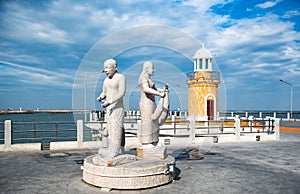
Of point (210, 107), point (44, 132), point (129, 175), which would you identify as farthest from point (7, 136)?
point (44, 132)

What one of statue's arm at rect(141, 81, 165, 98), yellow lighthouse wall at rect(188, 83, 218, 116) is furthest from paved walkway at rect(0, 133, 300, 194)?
yellow lighthouse wall at rect(188, 83, 218, 116)

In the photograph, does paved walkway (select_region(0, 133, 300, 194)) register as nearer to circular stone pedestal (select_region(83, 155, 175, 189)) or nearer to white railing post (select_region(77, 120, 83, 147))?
circular stone pedestal (select_region(83, 155, 175, 189))

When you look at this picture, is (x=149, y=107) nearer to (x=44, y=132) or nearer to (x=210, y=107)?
(x=210, y=107)

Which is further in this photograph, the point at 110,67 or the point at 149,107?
the point at 149,107

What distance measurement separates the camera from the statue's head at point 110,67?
6656 mm

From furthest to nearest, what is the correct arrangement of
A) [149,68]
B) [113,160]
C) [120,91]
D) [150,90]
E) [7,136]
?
[7,136]
[149,68]
[150,90]
[120,91]
[113,160]

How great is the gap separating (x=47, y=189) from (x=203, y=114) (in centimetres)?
1774

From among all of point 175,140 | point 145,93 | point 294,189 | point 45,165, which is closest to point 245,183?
point 294,189

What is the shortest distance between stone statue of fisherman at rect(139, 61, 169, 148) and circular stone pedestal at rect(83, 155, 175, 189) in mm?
908

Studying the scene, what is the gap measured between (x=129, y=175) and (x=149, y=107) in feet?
6.52

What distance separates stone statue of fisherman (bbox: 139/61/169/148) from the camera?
724 cm

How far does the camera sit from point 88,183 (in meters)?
6.64

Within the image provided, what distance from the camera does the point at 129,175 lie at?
6.11 m

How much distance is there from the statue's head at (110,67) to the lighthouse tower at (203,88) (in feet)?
54.5
